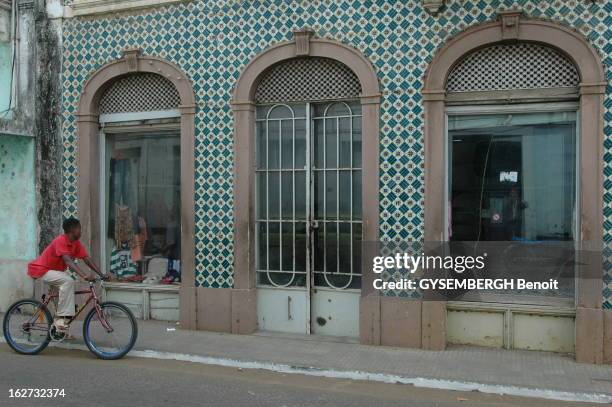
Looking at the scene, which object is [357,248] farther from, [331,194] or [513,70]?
[513,70]

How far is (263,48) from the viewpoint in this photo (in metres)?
9.24

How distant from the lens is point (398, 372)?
747 centimetres

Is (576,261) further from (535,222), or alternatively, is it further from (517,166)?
(517,166)

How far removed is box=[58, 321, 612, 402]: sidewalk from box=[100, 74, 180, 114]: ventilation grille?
11.3 ft

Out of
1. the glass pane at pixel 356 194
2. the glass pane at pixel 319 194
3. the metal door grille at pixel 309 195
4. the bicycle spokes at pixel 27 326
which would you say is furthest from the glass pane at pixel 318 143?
the bicycle spokes at pixel 27 326

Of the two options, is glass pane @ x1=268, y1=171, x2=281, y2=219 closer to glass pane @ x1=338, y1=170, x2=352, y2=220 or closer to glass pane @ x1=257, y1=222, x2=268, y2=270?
glass pane @ x1=257, y1=222, x2=268, y2=270

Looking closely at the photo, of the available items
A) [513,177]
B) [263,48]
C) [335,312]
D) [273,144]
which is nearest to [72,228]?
[273,144]

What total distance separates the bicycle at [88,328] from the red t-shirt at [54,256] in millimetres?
332

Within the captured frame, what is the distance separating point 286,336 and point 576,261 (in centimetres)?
391

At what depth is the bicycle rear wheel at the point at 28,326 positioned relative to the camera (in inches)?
328

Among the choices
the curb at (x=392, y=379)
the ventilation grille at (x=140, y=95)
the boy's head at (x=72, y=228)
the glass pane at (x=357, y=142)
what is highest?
the ventilation grille at (x=140, y=95)

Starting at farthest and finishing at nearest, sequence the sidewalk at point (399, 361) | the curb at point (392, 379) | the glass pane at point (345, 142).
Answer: the glass pane at point (345, 142) < the sidewalk at point (399, 361) < the curb at point (392, 379)

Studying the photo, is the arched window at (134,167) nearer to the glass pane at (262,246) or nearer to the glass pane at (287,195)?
the glass pane at (262,246)

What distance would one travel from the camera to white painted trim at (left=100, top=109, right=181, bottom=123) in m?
10.0
